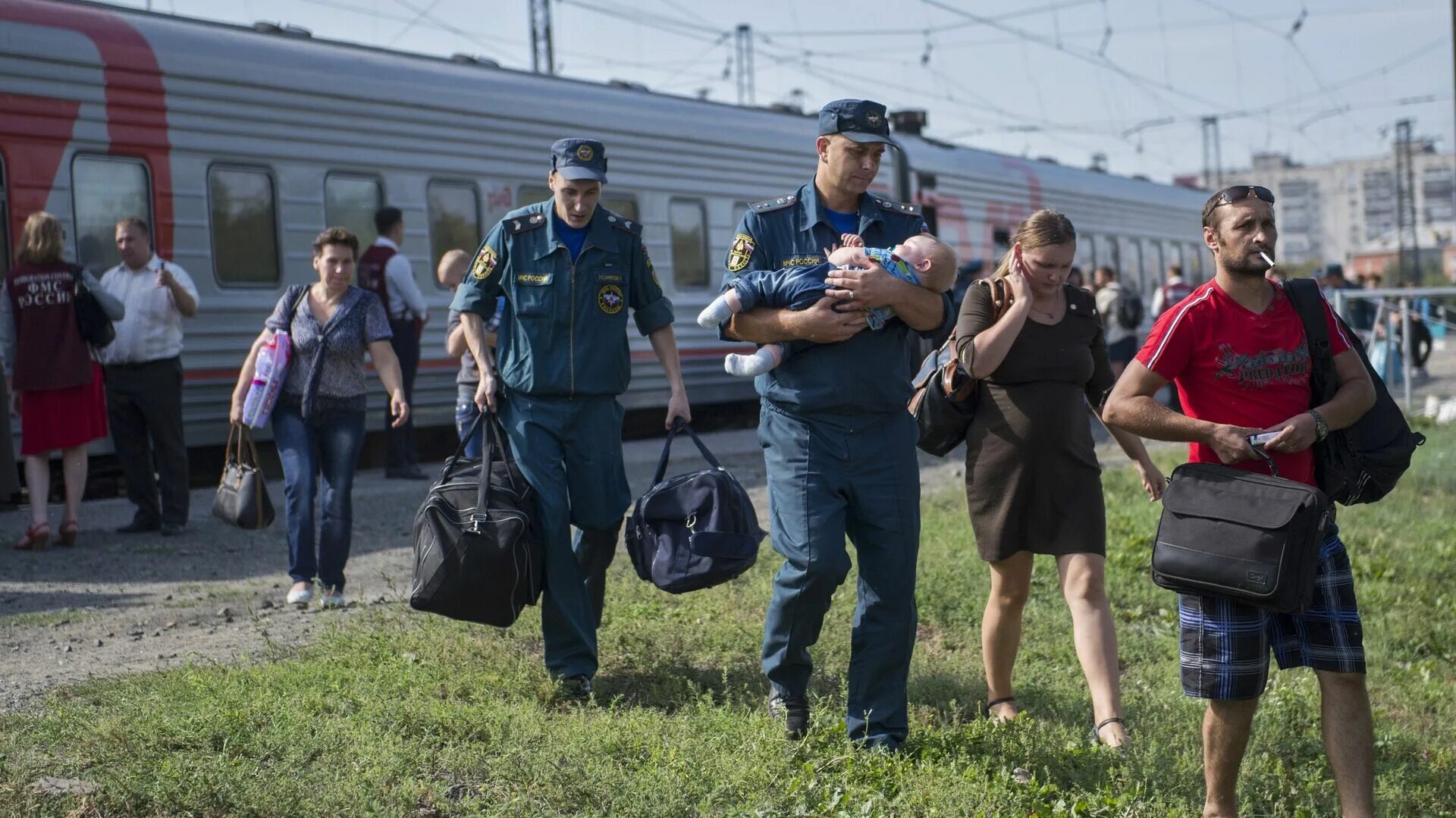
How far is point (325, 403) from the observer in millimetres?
6891

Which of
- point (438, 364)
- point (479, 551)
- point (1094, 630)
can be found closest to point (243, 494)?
point (479, 551)

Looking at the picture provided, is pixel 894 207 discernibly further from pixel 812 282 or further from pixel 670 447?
pixel 670 447

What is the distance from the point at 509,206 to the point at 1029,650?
7489 millimetres

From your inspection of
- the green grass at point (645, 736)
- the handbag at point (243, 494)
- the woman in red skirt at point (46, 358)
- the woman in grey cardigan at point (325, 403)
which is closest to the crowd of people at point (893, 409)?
the green grass at point (645, 736)

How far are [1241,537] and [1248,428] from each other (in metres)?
0.34

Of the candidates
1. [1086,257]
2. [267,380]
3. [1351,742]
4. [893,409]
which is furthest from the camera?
[1086,257]

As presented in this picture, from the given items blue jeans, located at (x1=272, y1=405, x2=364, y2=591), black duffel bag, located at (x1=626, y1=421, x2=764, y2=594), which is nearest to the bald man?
blue jeans, located at (x1=272, y1=405, x2=364, y2=591)

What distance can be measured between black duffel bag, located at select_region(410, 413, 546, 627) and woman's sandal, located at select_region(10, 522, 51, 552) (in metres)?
4.18

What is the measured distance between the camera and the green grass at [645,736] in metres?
4.20

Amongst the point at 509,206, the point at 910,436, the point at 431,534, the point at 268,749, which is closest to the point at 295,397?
the point at 431,534

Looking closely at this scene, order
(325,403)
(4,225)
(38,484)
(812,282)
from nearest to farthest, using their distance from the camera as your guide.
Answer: (812,282) → (325,403) → (38,484) → (4,225)

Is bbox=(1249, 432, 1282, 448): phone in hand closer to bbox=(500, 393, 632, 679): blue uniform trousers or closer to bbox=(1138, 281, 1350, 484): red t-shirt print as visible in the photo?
bbox=(1138, 281, 1350, 484): red t-shirt print

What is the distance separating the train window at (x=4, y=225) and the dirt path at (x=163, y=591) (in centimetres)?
163

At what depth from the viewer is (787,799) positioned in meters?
4.22
